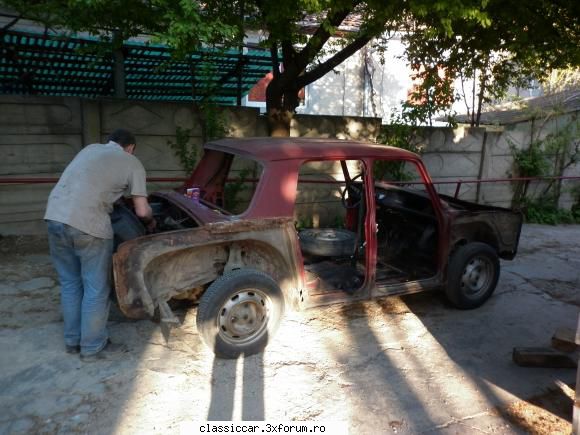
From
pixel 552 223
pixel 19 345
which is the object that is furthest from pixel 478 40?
pixel 19 345

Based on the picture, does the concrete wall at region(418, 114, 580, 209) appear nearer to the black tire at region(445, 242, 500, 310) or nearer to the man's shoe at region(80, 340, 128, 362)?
the black tire at region(445, 242, 500, 310)

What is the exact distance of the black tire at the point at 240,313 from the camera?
11.7ft

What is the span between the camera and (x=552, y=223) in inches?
392

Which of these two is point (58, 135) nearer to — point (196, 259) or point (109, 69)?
point (109, 69)

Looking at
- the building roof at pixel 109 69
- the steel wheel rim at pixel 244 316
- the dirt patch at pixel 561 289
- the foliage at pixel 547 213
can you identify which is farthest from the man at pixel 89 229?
the foliage at pixel 547 213

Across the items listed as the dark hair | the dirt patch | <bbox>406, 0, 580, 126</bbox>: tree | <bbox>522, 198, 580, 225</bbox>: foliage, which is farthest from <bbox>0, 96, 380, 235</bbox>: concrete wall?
<bbox>522, 198, 580, 225</bbox>: foliage

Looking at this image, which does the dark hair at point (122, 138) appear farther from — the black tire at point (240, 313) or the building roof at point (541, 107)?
the building roof at point (541, 107)

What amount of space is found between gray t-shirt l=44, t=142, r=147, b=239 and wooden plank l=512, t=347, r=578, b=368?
325 centimetres

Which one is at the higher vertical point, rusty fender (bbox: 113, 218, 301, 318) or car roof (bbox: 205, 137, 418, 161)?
car roof (bbox: 205, 137, 418, 161)

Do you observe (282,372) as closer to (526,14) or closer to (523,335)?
(523,335)

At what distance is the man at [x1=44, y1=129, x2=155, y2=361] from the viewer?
135 inches

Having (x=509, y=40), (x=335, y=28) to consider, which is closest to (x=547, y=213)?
(x=509, y=40)

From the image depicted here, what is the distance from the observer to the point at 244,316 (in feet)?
12.3

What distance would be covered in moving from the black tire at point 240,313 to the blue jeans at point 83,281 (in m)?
0.74
